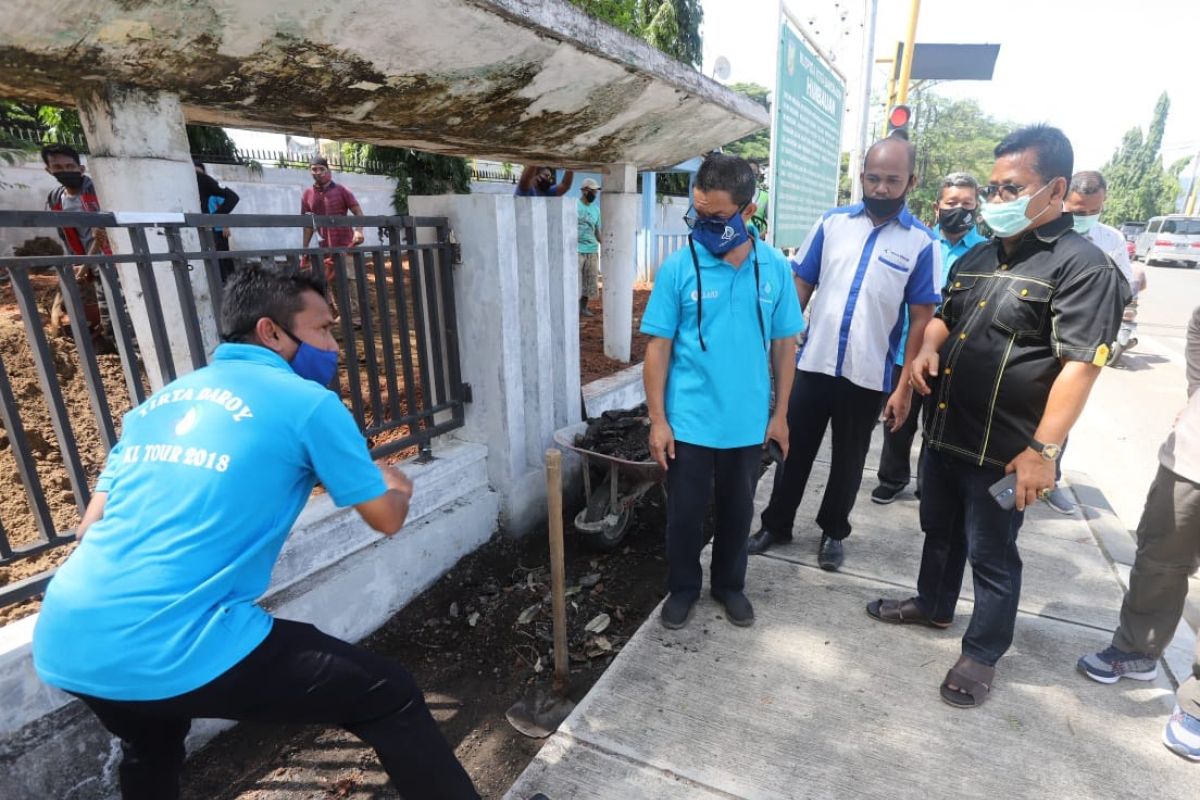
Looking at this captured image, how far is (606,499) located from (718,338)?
147 cm

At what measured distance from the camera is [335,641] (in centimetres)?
163

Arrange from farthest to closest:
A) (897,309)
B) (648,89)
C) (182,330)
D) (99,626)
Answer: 1. (648,89)
2. (897,309)
3. (182,330)
4. (99,626)

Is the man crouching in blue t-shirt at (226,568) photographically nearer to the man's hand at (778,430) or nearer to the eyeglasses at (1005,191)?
the man's hand at (778,430)

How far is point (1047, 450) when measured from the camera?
2049 millimetres

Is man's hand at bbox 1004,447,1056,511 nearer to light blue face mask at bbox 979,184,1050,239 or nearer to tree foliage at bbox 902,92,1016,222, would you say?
light blue face mask at bbox 979,184,1050,239

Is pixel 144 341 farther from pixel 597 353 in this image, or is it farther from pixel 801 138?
pixel 801 138

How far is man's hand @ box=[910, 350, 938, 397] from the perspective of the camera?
248 cm

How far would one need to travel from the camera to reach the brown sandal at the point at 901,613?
113 inches

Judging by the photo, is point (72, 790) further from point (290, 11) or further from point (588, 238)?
point (588, 238)

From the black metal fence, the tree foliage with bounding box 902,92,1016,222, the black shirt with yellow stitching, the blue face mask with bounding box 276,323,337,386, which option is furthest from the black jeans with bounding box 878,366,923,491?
the tree foliage with bounding box 902,92,1016,222

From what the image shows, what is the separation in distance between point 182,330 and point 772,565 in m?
2.97

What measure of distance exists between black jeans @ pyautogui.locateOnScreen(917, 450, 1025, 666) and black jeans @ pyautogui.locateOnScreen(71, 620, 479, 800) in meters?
1.91

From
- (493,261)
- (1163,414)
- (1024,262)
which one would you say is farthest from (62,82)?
(1163,414)

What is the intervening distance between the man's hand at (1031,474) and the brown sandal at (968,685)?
2.41 ft
